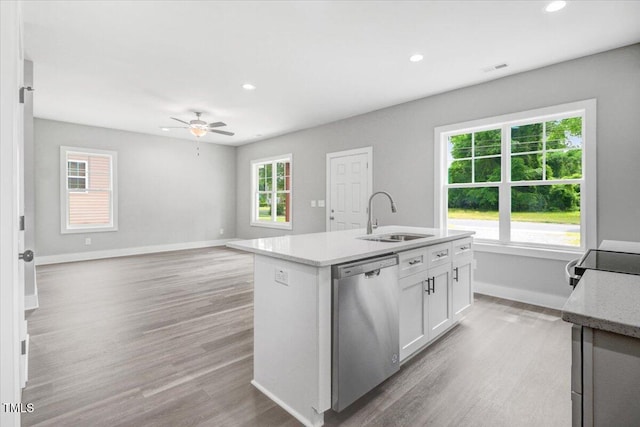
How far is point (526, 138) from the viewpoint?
12.4 ft

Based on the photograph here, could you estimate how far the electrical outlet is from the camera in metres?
1.75

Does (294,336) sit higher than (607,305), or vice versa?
(607,305)

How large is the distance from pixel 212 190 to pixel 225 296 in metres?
Result: 4.95

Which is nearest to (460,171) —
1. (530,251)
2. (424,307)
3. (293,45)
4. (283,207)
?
(530,251)

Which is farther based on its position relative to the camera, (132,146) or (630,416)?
(132,146)

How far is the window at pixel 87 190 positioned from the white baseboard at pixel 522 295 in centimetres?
711

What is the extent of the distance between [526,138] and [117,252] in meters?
7.70

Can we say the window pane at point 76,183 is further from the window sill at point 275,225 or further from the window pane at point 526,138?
the window pane at point 526,138

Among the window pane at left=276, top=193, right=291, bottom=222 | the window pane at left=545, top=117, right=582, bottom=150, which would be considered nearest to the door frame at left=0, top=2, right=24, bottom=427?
the window pane at left=545, top=117, right=582, bottom=150

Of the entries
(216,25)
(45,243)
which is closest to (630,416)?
(216,25)

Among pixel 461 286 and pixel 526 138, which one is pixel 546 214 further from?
pixel 461 286

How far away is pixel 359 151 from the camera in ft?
18.1

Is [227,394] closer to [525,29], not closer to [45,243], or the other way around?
[525,29]

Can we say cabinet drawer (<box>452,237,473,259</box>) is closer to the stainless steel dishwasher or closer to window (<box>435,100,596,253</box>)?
the stainless steel dishwasher
